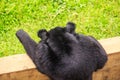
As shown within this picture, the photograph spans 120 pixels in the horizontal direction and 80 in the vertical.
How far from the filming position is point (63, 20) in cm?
496

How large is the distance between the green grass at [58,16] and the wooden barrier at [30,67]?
3.53 ft

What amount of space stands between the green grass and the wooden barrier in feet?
3.53

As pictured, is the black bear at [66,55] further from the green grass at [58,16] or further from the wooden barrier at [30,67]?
the green grass at [58,16]

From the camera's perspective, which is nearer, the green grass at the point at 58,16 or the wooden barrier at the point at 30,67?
the wooden barrier at the point at 30,67

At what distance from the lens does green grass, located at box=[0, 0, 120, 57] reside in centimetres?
480

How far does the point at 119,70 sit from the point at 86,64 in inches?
52.2

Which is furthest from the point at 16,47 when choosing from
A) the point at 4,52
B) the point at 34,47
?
the point at 34,47

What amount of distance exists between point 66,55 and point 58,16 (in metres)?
2.61

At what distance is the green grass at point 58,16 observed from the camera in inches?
189

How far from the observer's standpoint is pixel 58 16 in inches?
198

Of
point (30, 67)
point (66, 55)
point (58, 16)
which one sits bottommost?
point (58, 16)

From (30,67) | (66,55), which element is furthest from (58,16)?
(66,55)

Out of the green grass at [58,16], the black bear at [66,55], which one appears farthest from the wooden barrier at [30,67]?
the green grass at [58,16]

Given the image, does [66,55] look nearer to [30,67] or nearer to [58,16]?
[30,67]
